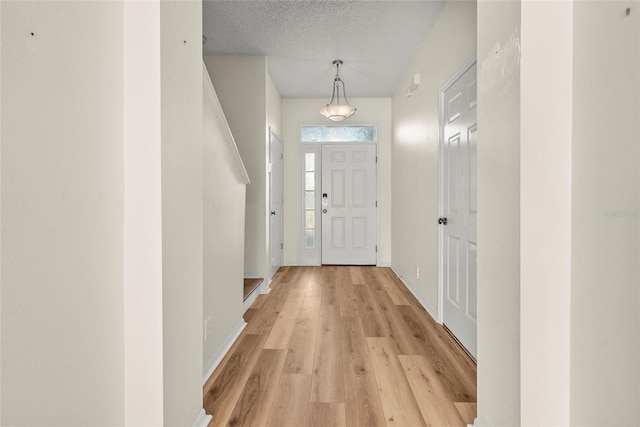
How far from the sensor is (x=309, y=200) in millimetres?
5426

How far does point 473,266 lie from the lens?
224 centimetres

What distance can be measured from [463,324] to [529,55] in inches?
73.3

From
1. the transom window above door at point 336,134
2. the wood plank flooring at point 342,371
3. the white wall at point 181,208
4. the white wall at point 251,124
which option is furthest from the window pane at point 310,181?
the white wall at point 181,208

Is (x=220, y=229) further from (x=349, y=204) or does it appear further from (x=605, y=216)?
(x=349, y=204)

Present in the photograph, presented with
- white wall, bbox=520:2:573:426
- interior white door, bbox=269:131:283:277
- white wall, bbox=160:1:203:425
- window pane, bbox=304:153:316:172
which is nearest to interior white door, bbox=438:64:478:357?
white wall, bbox=520:2:573:426

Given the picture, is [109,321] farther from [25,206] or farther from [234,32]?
[234,32]

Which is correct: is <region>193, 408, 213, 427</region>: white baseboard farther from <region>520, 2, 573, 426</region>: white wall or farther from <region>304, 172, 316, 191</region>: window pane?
<region>304, 172, 316, 191</region>: window pane

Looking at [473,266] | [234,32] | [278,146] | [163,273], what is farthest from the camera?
[278,146]

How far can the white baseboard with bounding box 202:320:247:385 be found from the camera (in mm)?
1879

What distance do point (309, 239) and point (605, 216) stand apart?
4706mm

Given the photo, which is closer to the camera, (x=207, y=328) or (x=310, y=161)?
(x=207, y=328)

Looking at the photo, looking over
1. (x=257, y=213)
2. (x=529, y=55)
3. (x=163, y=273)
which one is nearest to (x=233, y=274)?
(x=163, y=273)

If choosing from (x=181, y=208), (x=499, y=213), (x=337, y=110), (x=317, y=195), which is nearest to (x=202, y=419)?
(x=181, y=208)

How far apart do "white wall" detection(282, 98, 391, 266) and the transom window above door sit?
0.09 m
